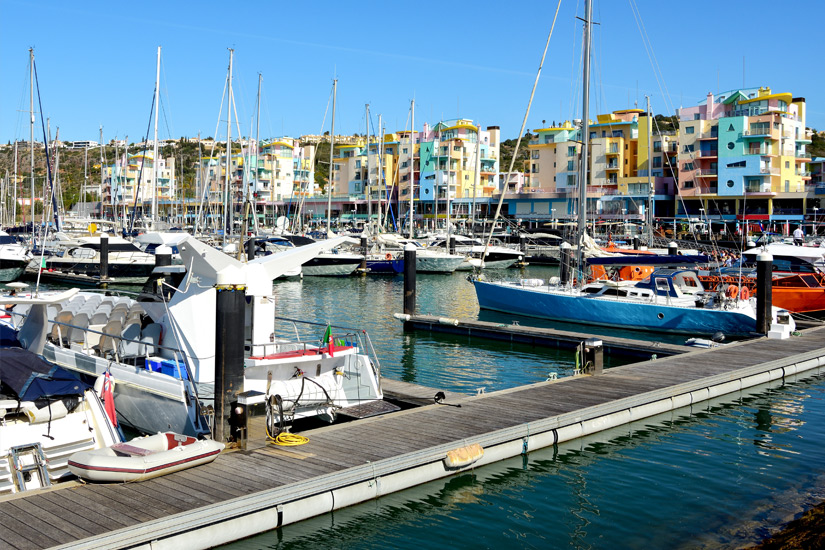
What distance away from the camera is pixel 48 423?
12.6m

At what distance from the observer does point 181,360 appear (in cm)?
1551

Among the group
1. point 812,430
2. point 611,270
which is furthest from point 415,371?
point 611,270

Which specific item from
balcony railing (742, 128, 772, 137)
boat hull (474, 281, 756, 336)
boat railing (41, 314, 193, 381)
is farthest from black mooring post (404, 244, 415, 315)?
balcony railing (742, 128, 772, 137)

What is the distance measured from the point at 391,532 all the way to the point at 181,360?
21.5 ft

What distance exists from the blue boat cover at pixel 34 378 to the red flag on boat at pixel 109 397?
0.64 m

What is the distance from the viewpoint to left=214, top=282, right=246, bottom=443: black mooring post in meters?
12.2

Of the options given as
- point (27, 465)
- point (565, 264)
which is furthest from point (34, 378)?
point (565, 264)

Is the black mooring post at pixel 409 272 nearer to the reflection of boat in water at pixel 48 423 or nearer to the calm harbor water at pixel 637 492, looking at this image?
the calm harbor water at pixel 637 492

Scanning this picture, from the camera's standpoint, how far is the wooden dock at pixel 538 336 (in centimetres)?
2355

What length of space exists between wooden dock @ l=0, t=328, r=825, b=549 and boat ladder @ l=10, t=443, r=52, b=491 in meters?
1.29

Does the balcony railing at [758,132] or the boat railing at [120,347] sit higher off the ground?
the balcony railing at [758,132]

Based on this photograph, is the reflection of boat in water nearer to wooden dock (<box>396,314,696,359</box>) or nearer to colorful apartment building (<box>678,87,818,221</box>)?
wooden dock (<box>396,314,696,359</box>)

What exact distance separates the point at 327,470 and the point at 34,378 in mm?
5472

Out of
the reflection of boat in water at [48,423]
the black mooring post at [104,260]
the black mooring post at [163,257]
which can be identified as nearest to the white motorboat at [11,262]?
the black mooring post at [104,260]
